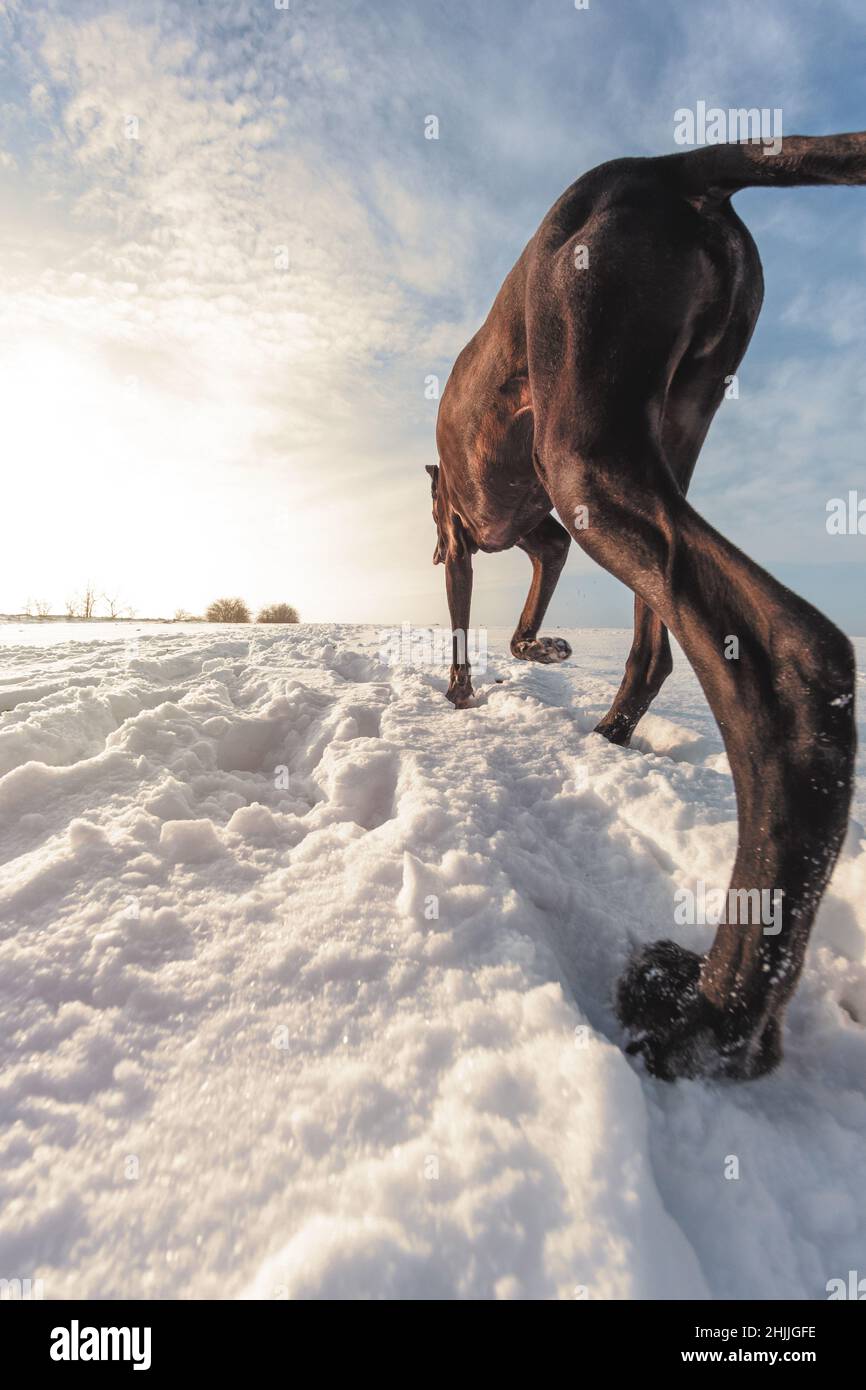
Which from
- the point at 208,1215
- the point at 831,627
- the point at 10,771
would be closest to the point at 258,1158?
the point at 208,1215

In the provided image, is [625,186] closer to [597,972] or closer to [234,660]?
[597,972]

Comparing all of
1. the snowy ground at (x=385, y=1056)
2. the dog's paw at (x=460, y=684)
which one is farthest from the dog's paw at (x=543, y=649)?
the snowy ground at (x=385, y=1056)

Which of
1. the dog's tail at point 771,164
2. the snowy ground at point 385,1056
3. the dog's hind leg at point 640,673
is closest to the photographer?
the snowy ground at point 385,1056

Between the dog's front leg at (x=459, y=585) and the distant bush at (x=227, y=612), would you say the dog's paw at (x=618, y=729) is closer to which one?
the dog's front leg at (x=459, y=585)

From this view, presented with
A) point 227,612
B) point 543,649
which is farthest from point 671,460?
point 227,612

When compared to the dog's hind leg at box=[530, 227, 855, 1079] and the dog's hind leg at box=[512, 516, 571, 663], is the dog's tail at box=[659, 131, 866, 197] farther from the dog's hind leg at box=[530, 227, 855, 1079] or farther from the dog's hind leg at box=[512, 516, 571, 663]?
the dog's hind leg at box=[512, 516, 571, 663]

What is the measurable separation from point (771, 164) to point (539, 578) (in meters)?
3.12

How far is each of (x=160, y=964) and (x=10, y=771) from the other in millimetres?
1182

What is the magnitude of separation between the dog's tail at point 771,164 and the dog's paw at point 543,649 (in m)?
2.73

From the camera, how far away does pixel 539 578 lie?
4.45 m

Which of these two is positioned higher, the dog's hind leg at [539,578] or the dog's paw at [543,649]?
the dog's hind leg at [539,578]

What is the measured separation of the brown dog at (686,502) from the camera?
1.05 meters

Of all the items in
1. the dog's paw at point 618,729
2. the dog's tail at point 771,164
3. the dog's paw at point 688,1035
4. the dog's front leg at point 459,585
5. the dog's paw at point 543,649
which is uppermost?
the dog's tail at point 771,164

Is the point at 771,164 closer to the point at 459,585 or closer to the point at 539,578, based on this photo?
the point at 459,585
